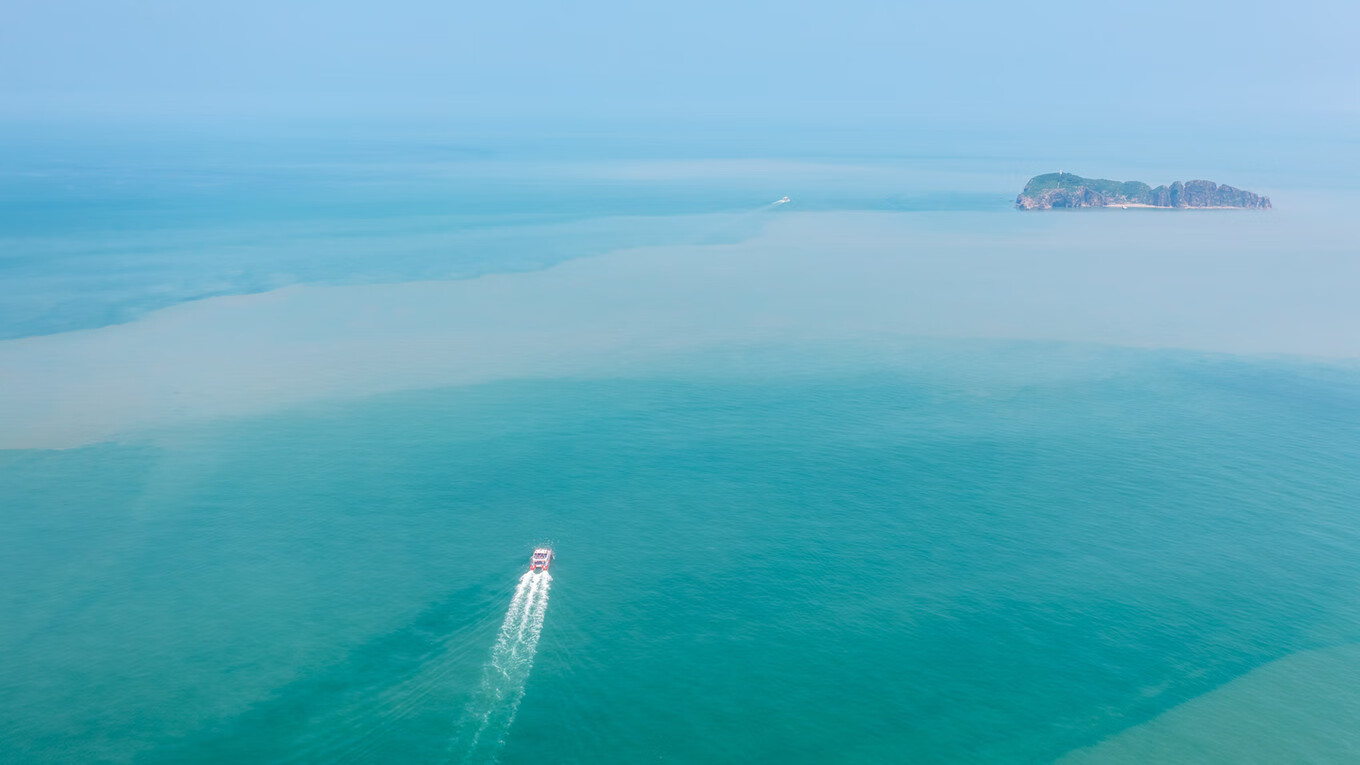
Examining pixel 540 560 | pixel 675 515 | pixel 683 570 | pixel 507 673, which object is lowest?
pixel 507 673

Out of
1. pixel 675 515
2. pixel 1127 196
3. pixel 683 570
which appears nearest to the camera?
pixel 683 570

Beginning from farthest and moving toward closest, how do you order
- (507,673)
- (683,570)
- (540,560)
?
(683,570)
(540,560)
(507,673)

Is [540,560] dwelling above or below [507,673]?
above

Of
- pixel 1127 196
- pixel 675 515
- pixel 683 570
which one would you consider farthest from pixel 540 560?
pixel 1127 196

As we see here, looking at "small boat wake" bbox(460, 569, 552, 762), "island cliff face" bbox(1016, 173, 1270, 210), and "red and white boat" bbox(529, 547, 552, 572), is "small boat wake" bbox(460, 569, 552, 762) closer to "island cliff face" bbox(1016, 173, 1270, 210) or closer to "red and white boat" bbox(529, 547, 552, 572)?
"red and white boat" bbox(529, 547, 552, 572)

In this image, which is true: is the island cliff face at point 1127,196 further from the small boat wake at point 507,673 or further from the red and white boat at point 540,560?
the small boat wake at point 507,673

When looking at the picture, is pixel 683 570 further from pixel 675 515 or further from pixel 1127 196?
pixel 1127 196
